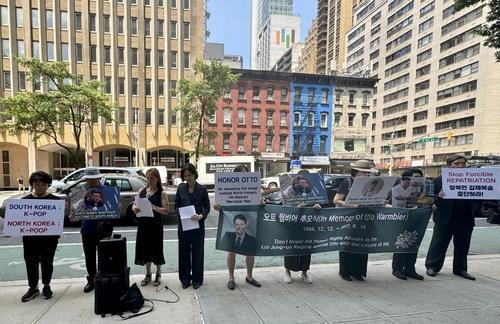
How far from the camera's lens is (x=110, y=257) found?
11.7 ft

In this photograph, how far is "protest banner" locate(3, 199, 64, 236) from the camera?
3.75 m

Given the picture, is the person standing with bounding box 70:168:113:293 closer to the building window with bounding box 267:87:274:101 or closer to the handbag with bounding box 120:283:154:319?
the handbag with bounding box 120:283:154:319

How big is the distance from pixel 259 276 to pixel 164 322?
1886mm

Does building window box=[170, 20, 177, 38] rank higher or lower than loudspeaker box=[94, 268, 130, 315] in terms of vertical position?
higher

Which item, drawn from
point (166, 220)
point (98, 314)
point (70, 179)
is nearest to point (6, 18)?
point (70, 179)

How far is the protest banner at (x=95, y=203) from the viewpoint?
4062mm

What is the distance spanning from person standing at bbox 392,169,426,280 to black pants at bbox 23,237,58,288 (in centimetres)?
529

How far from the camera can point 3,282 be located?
458 centimetres

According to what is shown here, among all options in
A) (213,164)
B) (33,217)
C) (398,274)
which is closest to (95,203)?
(33,217)

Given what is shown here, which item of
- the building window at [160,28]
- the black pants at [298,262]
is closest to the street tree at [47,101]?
the building window at [160,28]

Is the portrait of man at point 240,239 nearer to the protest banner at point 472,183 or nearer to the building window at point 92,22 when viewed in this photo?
the protest banner at point 472,183

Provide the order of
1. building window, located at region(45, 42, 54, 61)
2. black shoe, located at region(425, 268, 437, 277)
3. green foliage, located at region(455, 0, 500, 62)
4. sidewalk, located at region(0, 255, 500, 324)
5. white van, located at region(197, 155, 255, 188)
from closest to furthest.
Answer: sidewalk, located at region(0, 255, 500, 324) < black shoe, located at region(425, 268, 437, 277) < green foliage, located at region(455, 0, 500, 62) < white van, located at region(197, 155, 255, 188) < building window, located at region(45, 42, 54, 61)

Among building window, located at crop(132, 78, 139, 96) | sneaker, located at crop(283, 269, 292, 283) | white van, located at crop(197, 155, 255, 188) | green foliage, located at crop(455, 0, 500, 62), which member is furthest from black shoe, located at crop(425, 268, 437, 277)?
building window, located at crop(132, 78, 139, 96)

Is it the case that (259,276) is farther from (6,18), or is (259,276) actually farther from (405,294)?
(6,18)
